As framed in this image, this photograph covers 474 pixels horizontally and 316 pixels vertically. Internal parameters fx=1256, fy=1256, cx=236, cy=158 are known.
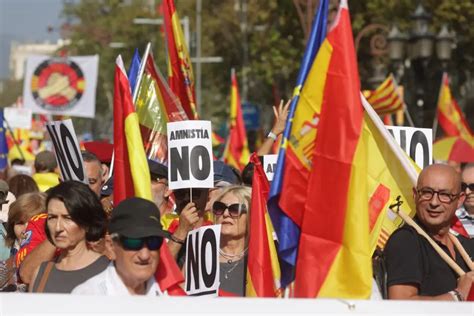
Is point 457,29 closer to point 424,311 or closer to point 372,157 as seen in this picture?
point 372,157

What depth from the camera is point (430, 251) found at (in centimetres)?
566

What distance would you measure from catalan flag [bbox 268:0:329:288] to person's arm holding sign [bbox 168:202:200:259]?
1.08 meters

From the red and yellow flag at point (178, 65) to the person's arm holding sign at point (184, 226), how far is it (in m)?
3.07

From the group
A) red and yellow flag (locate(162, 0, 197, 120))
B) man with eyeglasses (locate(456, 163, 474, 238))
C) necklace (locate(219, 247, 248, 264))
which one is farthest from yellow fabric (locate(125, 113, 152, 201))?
red and yellow flag (locate(162, 0, 197, 120))

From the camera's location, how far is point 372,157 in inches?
263

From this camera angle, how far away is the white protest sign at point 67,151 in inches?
271

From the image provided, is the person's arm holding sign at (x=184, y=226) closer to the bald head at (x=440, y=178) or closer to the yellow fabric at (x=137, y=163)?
the yellow fabric at (x=137, y=163)

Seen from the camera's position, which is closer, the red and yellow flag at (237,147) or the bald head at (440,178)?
the bald head at (440,178)

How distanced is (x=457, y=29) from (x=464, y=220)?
896 inches

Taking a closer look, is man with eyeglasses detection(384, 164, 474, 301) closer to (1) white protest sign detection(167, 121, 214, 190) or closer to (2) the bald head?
(2) the bald head

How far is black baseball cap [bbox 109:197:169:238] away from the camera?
488cm

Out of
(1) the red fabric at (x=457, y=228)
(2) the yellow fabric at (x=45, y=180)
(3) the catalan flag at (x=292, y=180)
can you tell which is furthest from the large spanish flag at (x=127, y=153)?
(2) the yellow fabric at (x=45, y=180)

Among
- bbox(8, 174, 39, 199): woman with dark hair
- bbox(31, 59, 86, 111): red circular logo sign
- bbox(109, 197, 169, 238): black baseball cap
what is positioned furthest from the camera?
bbox(31, 59, 86, 111): red circular logo sign

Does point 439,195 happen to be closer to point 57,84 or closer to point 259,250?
point 259,250
